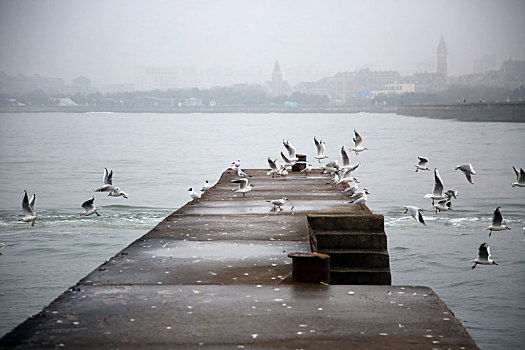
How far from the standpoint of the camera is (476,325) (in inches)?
450

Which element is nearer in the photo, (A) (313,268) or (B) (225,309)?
(B) (225,309)

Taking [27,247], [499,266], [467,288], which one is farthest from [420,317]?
[27,247]

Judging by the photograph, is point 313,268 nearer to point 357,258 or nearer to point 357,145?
point 357,258

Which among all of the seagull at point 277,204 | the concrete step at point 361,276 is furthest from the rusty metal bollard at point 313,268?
the seagull at point 277,204

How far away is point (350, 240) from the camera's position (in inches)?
438

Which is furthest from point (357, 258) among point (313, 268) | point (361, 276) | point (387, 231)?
point (387, 231)

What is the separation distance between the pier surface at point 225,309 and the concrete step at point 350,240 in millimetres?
772

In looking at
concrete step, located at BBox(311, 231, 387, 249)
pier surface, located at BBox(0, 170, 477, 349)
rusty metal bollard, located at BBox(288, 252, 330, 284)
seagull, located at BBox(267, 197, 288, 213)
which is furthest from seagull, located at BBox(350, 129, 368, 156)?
rusty metal bollard, located at BBox(288, 252, 330, 284)

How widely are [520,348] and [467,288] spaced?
11.1 ft

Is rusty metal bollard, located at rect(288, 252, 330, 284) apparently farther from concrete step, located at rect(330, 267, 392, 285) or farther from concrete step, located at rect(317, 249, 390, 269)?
concrete step, located at rect(317, 249, 390, 269)

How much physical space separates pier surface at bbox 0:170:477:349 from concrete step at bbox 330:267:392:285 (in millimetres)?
846

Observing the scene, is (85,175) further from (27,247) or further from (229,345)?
(229,345)

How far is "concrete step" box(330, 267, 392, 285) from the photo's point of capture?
10766 millimetres

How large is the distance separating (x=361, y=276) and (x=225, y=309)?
4.33 meters
